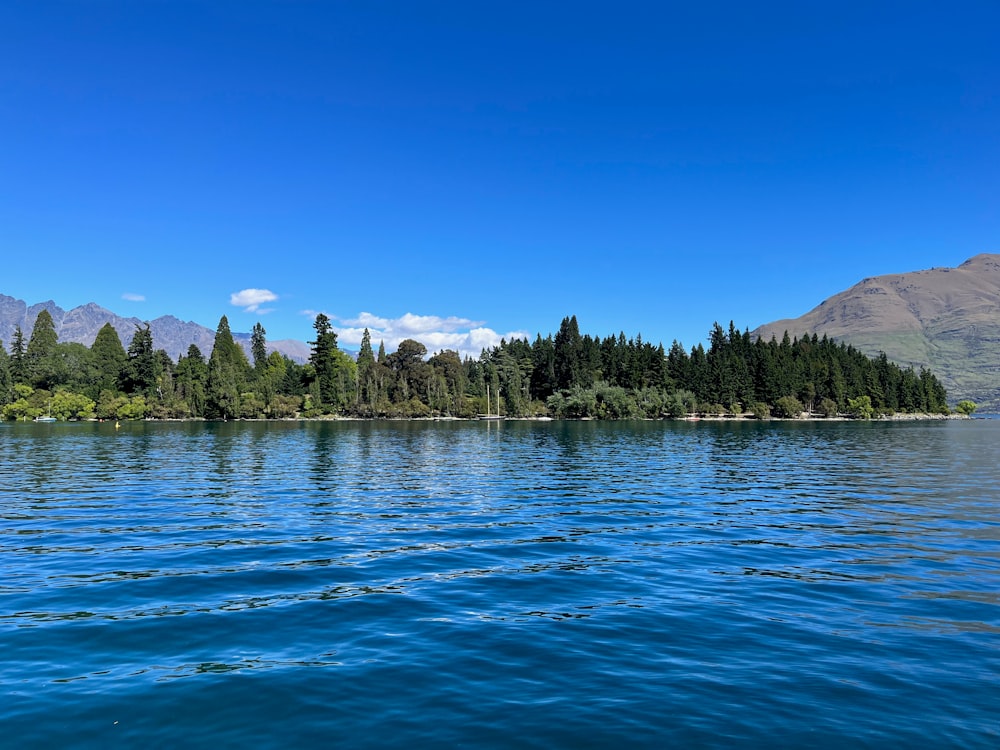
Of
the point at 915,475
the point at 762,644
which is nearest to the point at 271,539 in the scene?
the point at 762,644

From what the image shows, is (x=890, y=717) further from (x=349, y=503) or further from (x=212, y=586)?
(x=349, y=503)

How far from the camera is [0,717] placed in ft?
31.3

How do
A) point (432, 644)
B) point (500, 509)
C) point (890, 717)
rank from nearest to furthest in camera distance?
point (890, 717) → point (432, 644) → point (500, 509)

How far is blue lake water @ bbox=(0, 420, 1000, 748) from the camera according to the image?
955 cm

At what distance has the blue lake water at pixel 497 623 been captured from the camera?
31.3 ft

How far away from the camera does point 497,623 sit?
1437 cm

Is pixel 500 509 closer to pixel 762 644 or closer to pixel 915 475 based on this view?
pixel 762 644

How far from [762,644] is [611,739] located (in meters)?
5.37

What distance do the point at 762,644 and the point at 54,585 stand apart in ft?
57.1

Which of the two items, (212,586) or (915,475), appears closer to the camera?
(212,586)

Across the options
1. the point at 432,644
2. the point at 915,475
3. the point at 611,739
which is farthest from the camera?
the point at 915,475

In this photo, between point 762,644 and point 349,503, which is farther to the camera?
point 349,503

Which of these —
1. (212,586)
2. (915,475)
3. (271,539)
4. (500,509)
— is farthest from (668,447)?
(212,586)

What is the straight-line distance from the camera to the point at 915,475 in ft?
160
